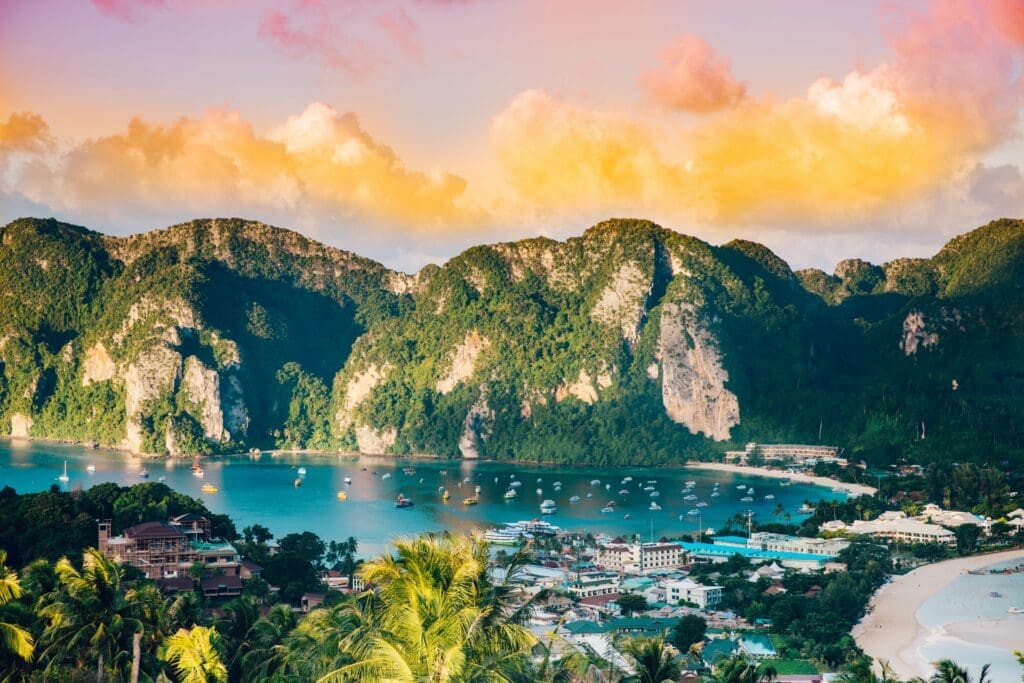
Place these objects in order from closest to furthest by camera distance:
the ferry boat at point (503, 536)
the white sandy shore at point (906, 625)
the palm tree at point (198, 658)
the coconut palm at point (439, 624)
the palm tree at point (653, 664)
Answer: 1. the coconut palm at point (439, 624)
2. the palm tree at point (198, 658)
3. the palm tree at point (653, 664)
4. the white sandy shore at point (906, 625)
5. the ferry boat at point (503, 536)

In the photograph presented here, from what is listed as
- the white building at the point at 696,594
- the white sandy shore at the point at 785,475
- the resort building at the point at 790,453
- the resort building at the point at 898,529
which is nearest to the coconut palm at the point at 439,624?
the white building at the point at 696,594

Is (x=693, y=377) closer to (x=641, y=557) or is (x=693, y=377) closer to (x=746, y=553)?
(x=746, y=553)

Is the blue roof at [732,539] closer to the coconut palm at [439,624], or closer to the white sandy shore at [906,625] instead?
the white sandy shore at [906,625]

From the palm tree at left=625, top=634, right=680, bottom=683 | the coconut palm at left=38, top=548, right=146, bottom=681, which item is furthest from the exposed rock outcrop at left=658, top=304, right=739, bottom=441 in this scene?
the coconut palm at left=38, top=548, right=146, bottom=681

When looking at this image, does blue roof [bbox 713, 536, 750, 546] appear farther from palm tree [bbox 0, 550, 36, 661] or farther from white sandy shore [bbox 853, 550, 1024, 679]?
palm tree [bbox 0, 550, 36, 661]

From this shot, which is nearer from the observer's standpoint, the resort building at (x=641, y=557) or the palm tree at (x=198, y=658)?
the palm tree at (x=198, y=658)

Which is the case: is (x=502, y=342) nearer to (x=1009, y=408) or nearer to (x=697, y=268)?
(x=697, y=268)
